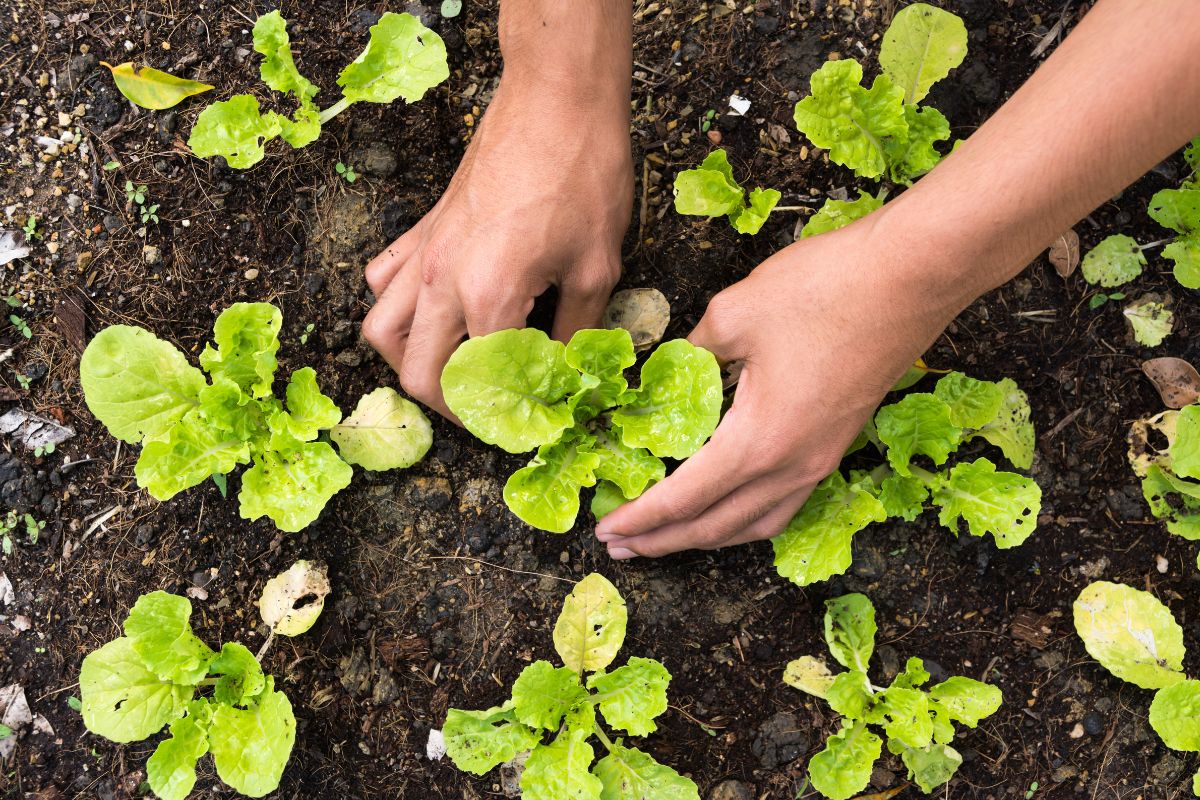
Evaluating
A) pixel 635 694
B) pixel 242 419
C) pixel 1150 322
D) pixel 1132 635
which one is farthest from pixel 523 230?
pixel 1132 635

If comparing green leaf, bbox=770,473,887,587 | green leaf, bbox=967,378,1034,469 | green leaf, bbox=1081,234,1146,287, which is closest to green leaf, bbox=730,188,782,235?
green leaf, bbox=770,473,887,587

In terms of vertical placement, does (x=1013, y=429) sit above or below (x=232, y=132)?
below

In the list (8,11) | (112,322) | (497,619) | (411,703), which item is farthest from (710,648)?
(8,11)

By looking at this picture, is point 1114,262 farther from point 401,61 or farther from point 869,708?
point 401,61

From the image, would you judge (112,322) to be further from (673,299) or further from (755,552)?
(755,552)

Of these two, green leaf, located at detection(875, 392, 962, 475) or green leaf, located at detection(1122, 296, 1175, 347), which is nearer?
green leaf, located at detection(875, 392, 962, 475)

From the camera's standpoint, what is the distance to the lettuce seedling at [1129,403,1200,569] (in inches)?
96.6

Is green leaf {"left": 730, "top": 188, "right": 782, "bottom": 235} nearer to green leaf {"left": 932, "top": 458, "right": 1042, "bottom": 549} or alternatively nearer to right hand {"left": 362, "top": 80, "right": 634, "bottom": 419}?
right hand {"left": 362, "top": 80, "right": 634, "bottom": 419}

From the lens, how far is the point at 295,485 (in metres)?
2.26

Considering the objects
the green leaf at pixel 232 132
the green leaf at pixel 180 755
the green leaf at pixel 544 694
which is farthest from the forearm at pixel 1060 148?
the green leaf at pixel 180 755

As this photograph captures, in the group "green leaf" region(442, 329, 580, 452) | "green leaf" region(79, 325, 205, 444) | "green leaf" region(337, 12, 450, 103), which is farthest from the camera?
"green leaf" region(337, 12, 450, 103)

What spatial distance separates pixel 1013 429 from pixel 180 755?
7.68 feet

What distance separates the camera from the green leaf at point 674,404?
6.54ft

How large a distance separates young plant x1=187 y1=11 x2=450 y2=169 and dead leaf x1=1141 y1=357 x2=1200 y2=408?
7.07 feet
